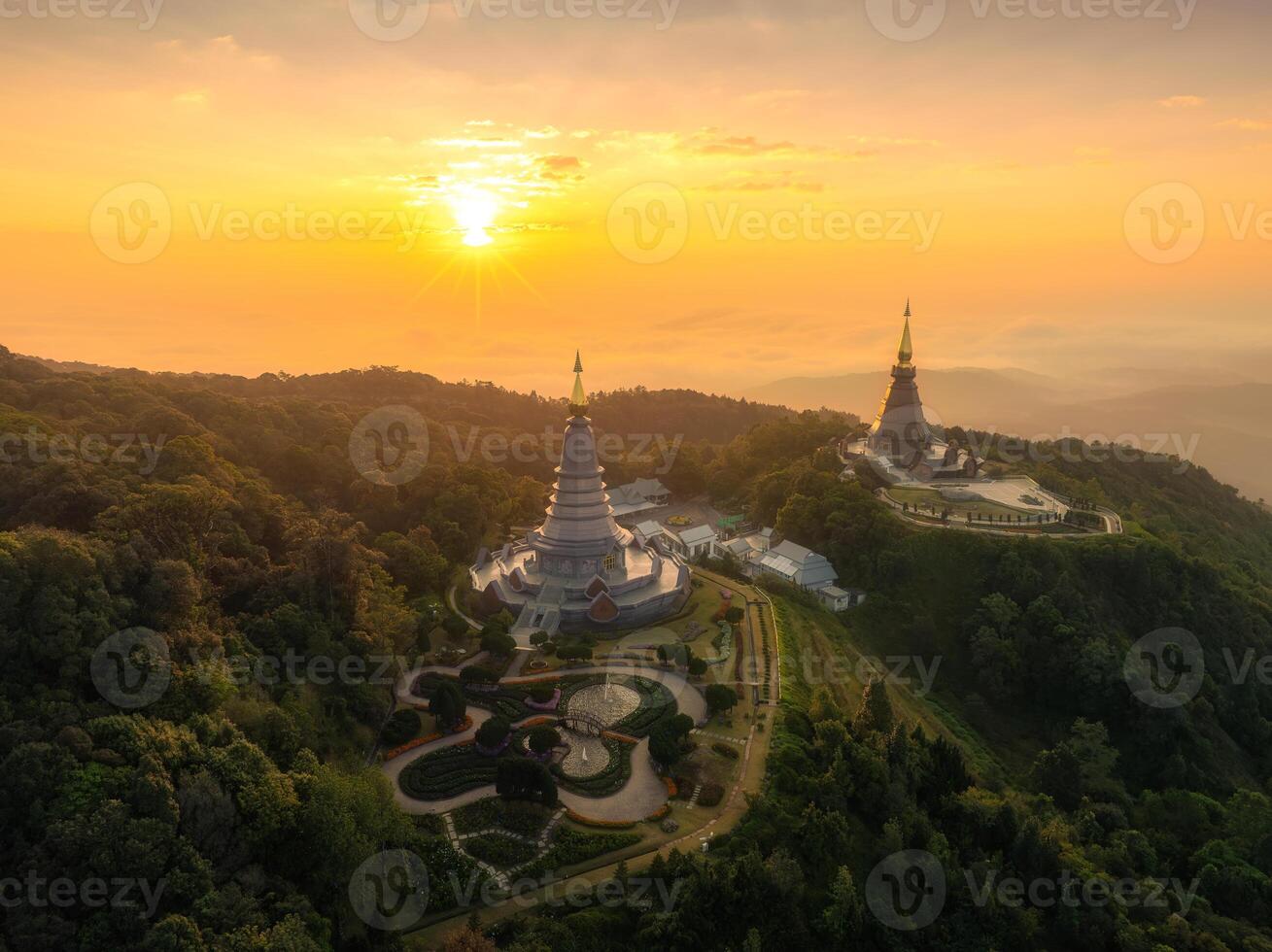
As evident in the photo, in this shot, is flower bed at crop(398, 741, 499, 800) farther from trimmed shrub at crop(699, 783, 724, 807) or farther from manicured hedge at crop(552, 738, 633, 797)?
trimmed shrub at crop(699, 783, 724, 807)

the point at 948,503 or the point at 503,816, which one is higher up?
the point at 948,503

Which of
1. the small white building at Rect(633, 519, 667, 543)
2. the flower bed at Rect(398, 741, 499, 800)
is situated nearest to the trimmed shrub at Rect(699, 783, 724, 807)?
the flower bed at Rect(398, 741, 499, 800)

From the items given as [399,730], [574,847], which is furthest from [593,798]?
[399,730]

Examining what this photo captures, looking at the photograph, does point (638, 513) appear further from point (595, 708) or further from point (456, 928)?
point (456, 928)

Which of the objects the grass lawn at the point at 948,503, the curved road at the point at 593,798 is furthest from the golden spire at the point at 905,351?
the curved road at the point at 593,798

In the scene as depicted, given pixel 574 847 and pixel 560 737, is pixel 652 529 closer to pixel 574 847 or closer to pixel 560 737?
pixel 560 737

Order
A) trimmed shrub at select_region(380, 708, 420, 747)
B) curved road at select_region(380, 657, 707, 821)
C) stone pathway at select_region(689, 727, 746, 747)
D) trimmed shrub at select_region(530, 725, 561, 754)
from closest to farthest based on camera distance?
1. curved road at select_region(380, 657, 707, 821)
2. trimmed shrub at select_region(530, 725, 561, 754)
3. trimmed shrub at select_region(380, 708, 420, 747)
4. stone pathway at select_region(689, 727, 746, 747)

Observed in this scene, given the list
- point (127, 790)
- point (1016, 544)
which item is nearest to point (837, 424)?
point (1016, 544)

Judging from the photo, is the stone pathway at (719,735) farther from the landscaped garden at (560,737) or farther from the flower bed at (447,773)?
the flower bed at (447,773)
